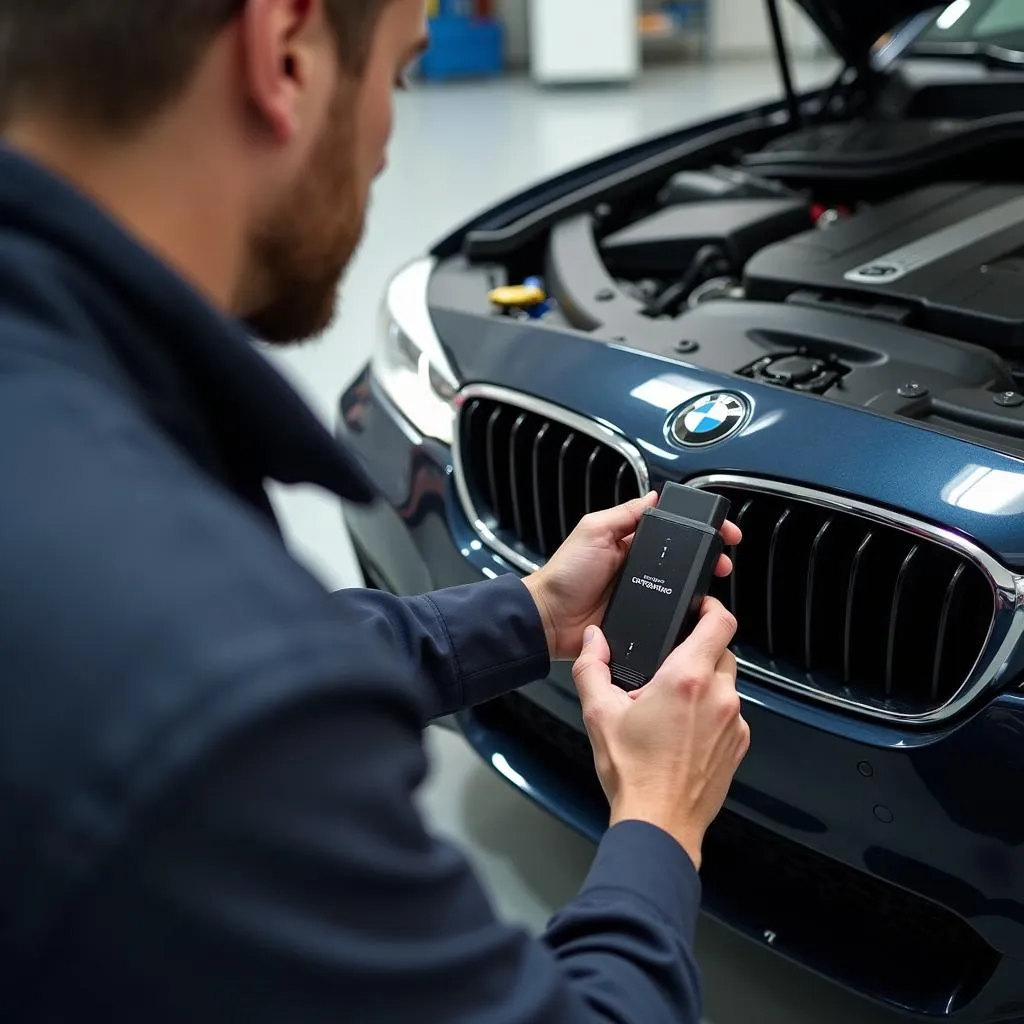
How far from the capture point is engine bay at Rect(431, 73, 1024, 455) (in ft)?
3.89

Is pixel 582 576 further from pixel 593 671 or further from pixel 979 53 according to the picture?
pixel 979 53

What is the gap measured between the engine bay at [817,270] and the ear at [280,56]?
0.66 metres

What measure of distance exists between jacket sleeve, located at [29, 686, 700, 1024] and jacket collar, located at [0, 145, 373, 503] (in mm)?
156

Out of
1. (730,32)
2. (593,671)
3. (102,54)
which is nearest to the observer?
(102,54)

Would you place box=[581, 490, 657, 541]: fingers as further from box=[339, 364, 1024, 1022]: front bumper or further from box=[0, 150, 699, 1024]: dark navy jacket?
box=[0, 150, 699, 1024]: dark navy jacket

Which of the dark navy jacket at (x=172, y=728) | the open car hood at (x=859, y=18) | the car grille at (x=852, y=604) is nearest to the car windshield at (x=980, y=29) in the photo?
the open car hood at (x=859, y=18)

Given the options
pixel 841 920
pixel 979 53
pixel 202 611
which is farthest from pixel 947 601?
pixel 979 53

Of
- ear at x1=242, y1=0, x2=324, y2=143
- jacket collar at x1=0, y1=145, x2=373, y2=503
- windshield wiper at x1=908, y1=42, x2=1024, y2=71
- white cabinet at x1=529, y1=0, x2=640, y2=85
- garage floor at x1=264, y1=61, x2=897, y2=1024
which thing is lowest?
garage floor at x1=264, y1=61, x2=897, y2=1024

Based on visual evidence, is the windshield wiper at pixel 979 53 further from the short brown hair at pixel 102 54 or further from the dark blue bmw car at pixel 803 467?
the short brown hair at pixel 102 54

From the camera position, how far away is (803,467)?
1021 mm

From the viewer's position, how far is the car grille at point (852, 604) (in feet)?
3.14

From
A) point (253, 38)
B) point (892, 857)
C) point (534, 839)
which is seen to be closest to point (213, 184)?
point (253, 38)

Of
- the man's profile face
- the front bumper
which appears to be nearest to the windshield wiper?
the front bumper

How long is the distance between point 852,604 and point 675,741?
30 cm
